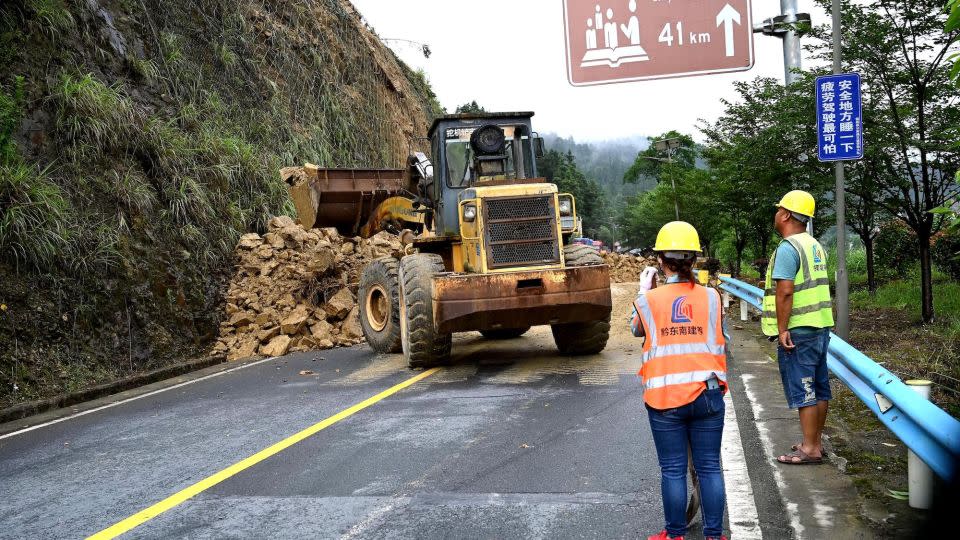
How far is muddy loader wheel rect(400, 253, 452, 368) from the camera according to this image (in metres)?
10.8

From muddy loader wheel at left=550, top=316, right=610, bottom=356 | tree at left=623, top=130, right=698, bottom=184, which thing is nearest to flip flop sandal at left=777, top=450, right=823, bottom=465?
muddy loader wheel at left=550, top=316, right=610, bottom=356

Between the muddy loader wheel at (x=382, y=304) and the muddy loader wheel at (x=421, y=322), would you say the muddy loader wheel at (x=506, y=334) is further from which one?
the muddy loader wheel at (x=421, y=322)

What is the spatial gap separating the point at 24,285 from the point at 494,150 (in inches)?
246

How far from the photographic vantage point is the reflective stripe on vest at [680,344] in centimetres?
421

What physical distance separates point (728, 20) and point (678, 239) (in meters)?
11.6

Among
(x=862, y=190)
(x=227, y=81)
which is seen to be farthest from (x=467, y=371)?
(x=227, y=81)

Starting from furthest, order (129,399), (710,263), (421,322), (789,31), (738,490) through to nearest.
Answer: (789,31) → (421,322) → (129,399) → (710,263) → (738,490)

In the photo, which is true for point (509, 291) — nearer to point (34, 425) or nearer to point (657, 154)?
point (34, 425)

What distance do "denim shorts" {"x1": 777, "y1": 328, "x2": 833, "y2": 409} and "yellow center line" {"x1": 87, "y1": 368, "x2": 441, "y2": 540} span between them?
3.75m

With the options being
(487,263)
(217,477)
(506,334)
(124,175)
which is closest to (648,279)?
(217,477)

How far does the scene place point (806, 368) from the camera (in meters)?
5.84

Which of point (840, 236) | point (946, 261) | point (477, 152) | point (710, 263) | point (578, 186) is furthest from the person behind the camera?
point (578, 186)

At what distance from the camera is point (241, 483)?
5828 mm

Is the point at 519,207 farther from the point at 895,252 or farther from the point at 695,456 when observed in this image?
the point at 895,252
